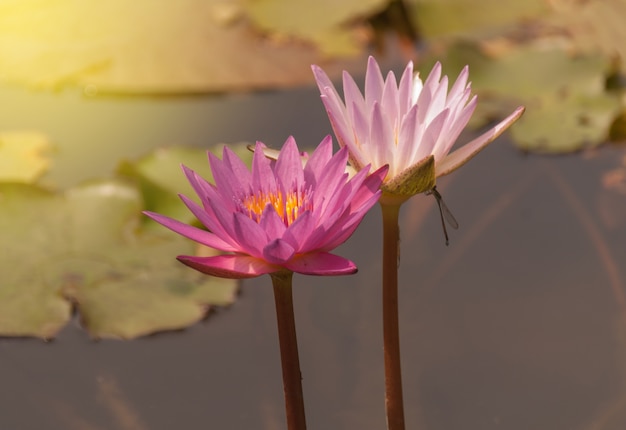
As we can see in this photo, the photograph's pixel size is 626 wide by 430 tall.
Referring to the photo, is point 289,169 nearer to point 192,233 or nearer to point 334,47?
point 192,233

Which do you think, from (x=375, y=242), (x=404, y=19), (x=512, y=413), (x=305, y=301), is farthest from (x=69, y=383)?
(x=404, y=19)

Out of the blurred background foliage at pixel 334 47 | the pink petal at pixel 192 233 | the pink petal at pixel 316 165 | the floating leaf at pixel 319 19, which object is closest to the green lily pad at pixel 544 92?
the blurred background foliage at pixel 334 47

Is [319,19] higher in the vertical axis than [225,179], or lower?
higher

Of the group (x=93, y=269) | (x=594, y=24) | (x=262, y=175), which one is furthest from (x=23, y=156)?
(x=594, y=24)

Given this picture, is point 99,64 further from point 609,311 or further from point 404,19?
point 609,311

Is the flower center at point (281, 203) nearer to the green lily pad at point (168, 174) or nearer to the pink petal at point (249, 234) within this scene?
the pink petal at point (249, 234)

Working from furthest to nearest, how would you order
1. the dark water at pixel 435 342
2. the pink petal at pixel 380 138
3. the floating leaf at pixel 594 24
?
the floating leaf at pixel 594 24
the dark water at pixel 435 342
the pink petal at pixel 380 138

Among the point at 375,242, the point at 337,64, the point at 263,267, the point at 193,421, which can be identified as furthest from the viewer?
the point at 337,64
